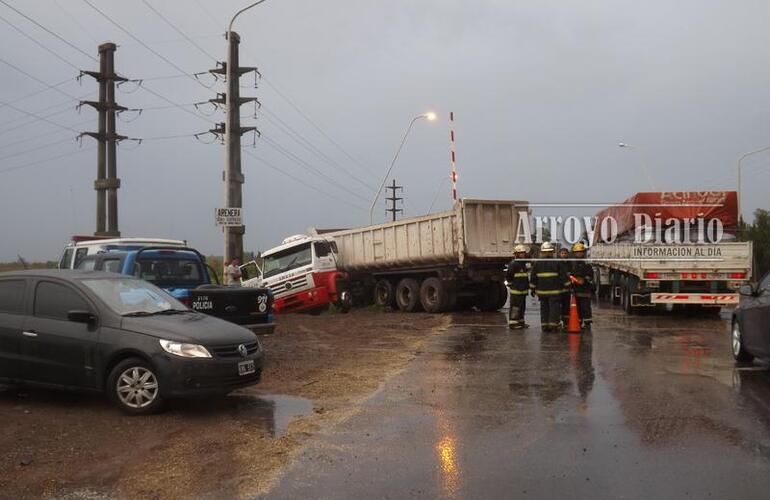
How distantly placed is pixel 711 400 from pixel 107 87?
1091 inches

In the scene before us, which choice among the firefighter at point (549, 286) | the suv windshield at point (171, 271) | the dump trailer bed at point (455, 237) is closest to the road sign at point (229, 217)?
the dump trailer bed at point (455, 237)

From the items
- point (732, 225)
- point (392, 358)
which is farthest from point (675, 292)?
point (392, 358)

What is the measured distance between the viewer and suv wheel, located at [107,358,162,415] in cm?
712

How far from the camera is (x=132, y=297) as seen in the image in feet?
26.3

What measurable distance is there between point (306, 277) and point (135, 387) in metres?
13.4

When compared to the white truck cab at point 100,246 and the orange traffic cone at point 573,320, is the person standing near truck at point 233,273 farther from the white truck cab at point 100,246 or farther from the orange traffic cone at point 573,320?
the orange traffic cone at point 573,320

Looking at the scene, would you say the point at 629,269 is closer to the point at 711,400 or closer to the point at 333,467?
the point at 711,400

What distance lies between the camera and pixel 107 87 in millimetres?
29688

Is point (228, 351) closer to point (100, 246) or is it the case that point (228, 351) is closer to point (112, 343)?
point (112, 343)

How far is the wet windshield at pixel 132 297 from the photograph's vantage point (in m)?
7.68

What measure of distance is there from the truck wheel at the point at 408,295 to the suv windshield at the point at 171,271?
Answer: 29.7 feet

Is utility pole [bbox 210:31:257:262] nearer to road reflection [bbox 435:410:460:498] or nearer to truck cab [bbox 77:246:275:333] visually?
truck cab [bbox 77:246:275:333]

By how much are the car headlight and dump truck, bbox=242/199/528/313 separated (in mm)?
12136

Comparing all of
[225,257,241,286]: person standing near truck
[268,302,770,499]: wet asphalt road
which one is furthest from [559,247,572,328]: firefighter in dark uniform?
[225,257,241,286]: person standing near truck
